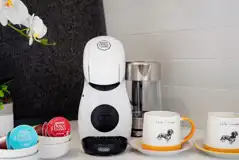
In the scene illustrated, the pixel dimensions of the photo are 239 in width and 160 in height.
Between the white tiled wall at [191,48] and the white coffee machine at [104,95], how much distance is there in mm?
354

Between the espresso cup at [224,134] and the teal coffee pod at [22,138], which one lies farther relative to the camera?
the espresso cup at [224,134]

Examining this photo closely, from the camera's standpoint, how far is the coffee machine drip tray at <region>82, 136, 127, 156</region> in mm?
841

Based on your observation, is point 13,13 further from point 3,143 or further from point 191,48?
point 191,48

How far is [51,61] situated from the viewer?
122 centimetres

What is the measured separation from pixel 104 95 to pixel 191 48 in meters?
0.42

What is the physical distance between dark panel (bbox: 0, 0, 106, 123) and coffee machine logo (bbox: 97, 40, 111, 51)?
1.04 ft

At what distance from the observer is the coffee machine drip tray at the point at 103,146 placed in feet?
2.76

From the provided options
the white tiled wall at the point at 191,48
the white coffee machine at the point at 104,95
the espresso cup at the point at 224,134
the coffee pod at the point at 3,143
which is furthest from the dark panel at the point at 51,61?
the espresso cup at the point at 224,134

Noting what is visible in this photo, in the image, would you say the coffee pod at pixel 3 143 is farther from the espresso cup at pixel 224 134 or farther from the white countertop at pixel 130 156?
the espresso cup at pixel 224 134

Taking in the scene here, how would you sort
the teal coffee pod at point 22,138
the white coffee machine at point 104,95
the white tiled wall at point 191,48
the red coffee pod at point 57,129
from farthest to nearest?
the white tiled wall at point 191,48 < the white coffee machine at point 104,95 < the red coffee pod at point 57,129 < the teal coffee pod at point 22,138

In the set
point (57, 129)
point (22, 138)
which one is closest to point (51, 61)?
point (57, 129)

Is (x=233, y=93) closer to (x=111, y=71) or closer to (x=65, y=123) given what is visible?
(x=111, y=71)

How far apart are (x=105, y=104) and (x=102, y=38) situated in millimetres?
178

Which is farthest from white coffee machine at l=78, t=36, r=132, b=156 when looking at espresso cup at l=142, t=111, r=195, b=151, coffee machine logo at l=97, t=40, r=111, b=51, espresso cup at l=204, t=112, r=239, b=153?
espresso cup at l=204, t=112, r=239, b=153
